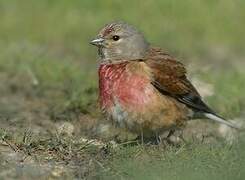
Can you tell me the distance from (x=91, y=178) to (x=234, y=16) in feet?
21.4

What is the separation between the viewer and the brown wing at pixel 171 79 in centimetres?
768

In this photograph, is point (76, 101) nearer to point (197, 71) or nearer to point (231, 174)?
point (197, 71)

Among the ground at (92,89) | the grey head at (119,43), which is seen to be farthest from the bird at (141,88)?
the ground at (92,89)

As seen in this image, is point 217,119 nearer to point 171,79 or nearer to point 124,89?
point 171,79

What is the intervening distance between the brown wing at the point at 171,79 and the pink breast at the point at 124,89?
0.16 metres

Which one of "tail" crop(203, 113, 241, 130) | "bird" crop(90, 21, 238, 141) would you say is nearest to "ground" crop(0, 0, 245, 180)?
"tail" crop(203, 113, 241, 130)

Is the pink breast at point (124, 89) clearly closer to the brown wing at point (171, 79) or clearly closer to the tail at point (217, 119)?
the brown wing at point (171, 79)

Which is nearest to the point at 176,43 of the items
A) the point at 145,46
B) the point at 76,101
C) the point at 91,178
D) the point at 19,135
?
the point at 76,101

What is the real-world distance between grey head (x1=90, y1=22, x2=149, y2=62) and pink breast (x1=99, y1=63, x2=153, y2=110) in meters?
0.29

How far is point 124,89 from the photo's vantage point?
7.42m

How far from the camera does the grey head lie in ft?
25.9

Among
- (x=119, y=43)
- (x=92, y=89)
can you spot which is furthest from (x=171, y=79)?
(x=92, y=89)

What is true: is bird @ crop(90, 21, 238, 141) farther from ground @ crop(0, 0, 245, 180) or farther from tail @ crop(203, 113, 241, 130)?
ground @ crop(0, 0, 245, 180)

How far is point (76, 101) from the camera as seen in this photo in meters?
9.04
